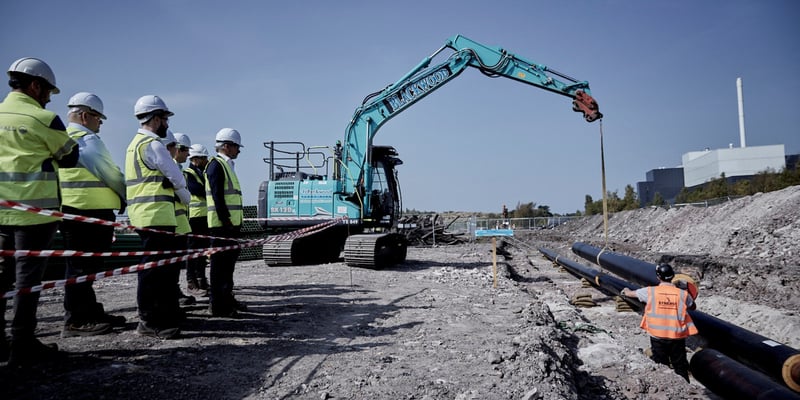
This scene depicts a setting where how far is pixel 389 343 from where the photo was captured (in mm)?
4309

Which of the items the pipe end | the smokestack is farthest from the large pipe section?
the smokestack

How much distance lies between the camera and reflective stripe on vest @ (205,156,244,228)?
5.30 m

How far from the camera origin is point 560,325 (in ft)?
20.9

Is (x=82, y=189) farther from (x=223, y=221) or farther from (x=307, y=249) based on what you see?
(x=307, y=249)

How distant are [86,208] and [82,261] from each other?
1.63 feet

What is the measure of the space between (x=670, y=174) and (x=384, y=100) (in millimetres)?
84019

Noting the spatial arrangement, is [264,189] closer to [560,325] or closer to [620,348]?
[560,325]

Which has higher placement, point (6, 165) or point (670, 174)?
point (670, 174)

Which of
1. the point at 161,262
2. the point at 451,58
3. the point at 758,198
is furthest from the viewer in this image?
the point at 758,198

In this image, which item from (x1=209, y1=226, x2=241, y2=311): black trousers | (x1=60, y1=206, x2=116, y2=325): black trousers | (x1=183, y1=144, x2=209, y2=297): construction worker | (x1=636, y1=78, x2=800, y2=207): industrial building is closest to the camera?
(x1=60, y1=206, x2=116, y2=325): black trousers

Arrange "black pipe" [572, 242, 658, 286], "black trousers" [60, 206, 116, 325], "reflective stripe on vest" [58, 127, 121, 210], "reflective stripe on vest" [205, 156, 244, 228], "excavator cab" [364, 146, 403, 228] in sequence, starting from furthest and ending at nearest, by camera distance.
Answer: "excavator cab" [364, 146, 403, 228] → "black pipe" [572, 242, 658, 286] → "reflective stripe on vest" [205, 156, 244, 228] → "reflective stripe on vest" [58, 127, 121, 210] → "black trousers" [60, 206, 116, 325]

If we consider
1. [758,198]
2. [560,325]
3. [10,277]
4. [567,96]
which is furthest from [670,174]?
[10,277]

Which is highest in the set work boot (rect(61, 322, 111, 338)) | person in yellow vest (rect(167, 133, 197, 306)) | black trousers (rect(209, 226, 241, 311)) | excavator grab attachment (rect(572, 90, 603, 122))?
excavator grab attachment (rect(572, 90, 603, 122))

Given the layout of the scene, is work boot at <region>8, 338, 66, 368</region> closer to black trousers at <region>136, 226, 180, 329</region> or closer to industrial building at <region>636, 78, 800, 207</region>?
black trousers at <region>136, 226, 180, 329</region>
